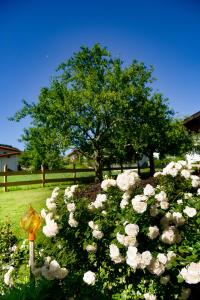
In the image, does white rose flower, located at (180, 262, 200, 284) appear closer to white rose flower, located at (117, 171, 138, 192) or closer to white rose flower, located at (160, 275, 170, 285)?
white rose flower, located at (160, 275, 170, 285)

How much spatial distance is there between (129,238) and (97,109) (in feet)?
62.5

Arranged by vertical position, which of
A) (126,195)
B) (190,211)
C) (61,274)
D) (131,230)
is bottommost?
(61,274)

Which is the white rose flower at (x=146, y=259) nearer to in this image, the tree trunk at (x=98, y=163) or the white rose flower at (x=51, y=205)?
the white rose flower at (x=51, y=205)

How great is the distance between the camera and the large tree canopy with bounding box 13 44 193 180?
23.3 meters

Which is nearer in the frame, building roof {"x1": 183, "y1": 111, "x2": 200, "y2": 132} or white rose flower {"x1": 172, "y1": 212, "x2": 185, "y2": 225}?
white rose flower {"x1": 172, "y1": 212, "x2": 185, "y2": 225}

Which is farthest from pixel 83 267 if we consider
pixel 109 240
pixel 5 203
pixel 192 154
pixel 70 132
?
pixel 192 154

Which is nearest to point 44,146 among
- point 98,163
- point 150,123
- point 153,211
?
point 98,163

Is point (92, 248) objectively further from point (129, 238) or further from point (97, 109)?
point (97, 109)

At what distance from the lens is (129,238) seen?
4266mm

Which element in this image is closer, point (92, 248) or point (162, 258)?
point (162, 258)

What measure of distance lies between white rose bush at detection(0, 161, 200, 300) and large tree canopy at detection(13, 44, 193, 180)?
1785 centimetres

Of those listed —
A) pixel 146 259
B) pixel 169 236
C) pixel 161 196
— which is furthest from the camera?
pixel 161 196

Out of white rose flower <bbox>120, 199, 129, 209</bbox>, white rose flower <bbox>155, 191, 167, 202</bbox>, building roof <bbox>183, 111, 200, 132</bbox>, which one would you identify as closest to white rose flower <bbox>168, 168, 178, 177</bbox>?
white rose flower <bbox>155, 191, 167, 202</bbox>

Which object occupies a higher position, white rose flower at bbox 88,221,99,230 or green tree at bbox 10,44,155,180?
green tree at bbox 10,44,155,180
